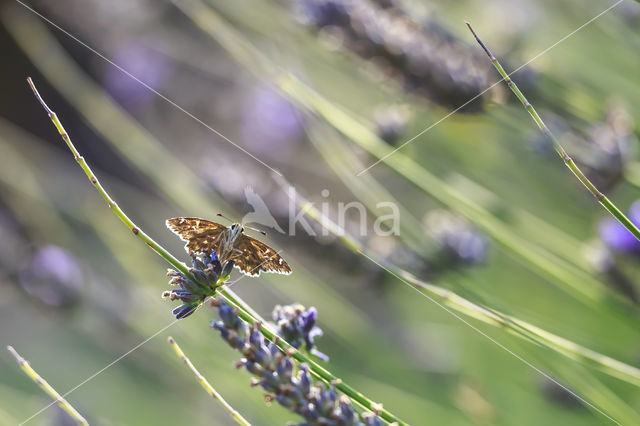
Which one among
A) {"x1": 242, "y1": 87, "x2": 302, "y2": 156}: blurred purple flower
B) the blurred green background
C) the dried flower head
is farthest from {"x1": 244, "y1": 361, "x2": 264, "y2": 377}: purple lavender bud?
{"x1": 242, "y1": 87, "x2": 302, "y2": 156}: blurred purple flower

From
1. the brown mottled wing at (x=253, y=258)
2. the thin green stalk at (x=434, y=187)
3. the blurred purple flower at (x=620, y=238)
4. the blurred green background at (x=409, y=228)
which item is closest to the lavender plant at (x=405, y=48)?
the blurred green background at (x=409, y=228)

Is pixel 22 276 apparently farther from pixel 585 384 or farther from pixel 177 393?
pixel 585 384

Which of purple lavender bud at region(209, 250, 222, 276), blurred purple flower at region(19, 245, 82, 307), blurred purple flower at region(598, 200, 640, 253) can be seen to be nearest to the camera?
purple lavender bud at region(209, 250, 222, 276)

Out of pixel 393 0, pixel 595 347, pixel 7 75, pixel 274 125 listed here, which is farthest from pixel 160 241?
pixel 7 75

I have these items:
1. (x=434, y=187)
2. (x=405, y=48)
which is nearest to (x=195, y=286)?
(x=434, y=187)

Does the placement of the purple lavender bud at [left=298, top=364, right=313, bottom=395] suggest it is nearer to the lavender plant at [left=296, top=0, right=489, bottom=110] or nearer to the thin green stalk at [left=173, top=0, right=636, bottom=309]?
the thin green stalk at [left=173, top=0, right=636, bottom=309]
